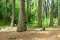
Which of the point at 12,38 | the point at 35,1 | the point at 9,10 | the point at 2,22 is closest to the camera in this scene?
the point at 12,38

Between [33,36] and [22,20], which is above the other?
[22,20]

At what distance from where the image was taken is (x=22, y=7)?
682 inches

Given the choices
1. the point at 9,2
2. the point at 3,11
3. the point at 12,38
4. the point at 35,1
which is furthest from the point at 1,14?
the point at 12,38

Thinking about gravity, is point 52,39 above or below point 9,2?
below

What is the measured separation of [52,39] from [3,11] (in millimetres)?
25974

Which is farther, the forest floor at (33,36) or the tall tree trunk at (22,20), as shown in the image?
the tall tree trunk at (22,20)

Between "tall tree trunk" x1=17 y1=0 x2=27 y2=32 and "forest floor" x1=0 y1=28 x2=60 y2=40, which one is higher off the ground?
"tall tree trunk" x1=17 y1=0 x2=27 y2=32

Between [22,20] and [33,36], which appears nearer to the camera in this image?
[33,36]

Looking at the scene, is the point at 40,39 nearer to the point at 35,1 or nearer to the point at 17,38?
the point at 17,38

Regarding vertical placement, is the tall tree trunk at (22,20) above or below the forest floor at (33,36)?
above

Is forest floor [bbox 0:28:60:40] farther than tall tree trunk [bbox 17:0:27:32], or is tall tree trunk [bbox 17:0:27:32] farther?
tall tree trunk [bbox 17:0:27:32]

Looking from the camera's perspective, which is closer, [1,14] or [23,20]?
[23,20]

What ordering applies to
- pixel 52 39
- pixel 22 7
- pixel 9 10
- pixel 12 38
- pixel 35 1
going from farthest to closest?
pixel 35 1
pixel 9 10
pixel 22 7
pixel 12 38
pixel 52 39

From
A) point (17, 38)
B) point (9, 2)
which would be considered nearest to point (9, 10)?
point (9, 2)
